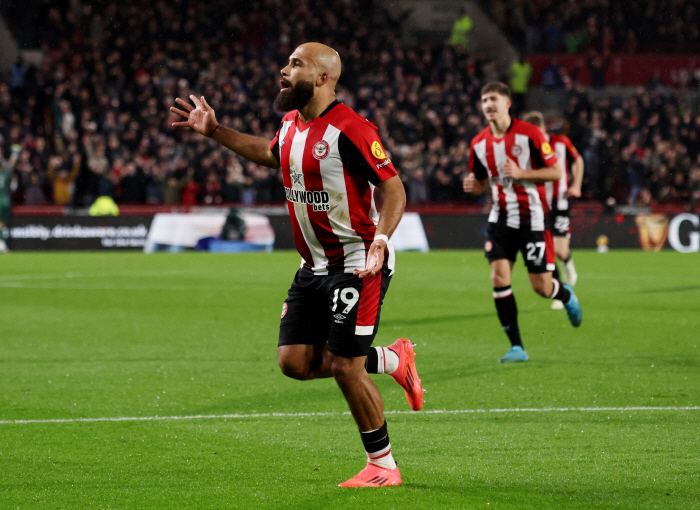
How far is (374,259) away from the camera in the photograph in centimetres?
452

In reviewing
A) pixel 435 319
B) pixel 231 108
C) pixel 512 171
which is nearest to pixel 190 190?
pixel 231 108

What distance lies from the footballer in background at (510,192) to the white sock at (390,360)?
3.28 m

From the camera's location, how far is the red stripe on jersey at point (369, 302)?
4758 millimetres

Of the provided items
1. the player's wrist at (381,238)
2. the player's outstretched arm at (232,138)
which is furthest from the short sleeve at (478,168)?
the player's wrist at (381,238)

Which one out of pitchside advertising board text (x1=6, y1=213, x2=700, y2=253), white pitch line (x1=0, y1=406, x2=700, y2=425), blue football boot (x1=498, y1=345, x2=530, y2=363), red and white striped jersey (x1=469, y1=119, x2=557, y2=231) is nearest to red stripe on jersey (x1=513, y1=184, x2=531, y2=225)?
red and white striped jersey (x1=469, y1=119, x2=557, y2=231)

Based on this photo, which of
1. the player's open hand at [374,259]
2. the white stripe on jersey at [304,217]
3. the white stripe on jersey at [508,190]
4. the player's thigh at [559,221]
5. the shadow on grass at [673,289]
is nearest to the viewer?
the player's open hand at [374,259]

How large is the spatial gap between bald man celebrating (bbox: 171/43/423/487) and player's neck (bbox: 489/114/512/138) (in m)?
3.86

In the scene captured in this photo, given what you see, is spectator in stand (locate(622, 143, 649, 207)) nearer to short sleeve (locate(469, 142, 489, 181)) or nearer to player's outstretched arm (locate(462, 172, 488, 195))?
short sleeve (locate(469, 142, 489, 181))

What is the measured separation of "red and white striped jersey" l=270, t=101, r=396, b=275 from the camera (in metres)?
4.75

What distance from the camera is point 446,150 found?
2603 cm

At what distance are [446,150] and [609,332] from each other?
16.1 metres

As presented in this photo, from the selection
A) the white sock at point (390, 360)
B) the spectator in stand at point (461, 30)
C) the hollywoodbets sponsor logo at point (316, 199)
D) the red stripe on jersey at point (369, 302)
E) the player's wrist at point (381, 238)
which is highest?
the spectator in stand at point (461, 30)

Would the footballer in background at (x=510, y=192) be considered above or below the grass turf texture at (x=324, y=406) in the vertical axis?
above

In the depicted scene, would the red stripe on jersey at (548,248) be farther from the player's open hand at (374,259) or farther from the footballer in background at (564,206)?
the player's open hand at (374,259)
